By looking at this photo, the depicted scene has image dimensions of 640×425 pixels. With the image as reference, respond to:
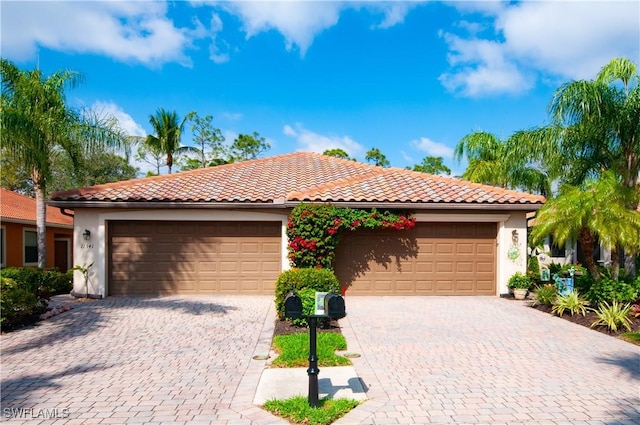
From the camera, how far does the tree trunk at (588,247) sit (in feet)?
32.4

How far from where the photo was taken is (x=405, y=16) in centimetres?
1151

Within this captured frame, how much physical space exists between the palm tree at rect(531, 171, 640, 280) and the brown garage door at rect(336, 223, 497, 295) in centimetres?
244

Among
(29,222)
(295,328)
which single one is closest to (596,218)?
(295,328)

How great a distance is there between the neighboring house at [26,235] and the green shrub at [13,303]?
998 cm

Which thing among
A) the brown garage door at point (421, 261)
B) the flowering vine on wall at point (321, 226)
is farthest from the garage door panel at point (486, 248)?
the flowering vine on wall at point (321, 226)

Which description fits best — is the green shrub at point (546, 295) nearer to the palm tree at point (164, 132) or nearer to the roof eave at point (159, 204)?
the roof eave at point (159, 204)

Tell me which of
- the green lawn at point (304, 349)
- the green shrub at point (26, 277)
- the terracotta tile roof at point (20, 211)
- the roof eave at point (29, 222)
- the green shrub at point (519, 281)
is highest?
the terracotta tile roof at point (20, 211)

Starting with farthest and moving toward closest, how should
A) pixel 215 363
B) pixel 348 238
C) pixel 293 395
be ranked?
1. pixel 348 238
2. pixel 215 363
3. pixel 293 395

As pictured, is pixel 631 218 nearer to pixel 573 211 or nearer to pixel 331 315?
pixel 573 211

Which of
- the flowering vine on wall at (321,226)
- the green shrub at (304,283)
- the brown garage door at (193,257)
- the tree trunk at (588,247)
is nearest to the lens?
Result: the green shrub at (304,283)

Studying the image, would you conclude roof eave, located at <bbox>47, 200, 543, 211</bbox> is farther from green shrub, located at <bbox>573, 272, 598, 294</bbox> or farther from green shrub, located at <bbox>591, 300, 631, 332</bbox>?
green shrub, located at <bbox>591, 300, 631, 332</bbox>

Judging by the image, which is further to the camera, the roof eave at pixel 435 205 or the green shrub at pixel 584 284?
the roof eave at pixel 435 205

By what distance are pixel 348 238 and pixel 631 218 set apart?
6821 mm

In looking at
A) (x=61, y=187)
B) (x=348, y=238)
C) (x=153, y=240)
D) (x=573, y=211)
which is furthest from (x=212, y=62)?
(x=61, y=187)
